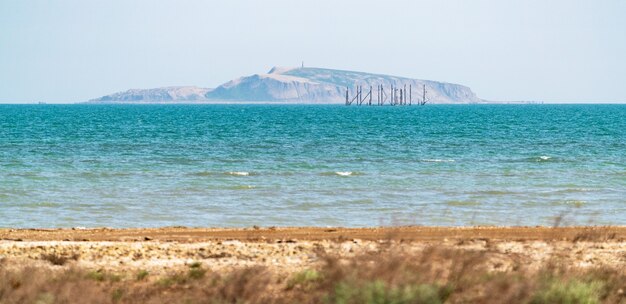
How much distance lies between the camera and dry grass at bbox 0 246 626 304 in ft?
28.4

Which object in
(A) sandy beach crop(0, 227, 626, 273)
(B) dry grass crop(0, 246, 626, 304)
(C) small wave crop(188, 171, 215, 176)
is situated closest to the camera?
(B) dry grass crop(0, 246, 626, 304)

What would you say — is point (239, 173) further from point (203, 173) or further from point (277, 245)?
point (277, 245)

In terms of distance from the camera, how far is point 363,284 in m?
8.55

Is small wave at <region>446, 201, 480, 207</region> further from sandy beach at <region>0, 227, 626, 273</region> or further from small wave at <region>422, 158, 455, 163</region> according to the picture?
small wave at <region>422, 158, 455, 163</region>

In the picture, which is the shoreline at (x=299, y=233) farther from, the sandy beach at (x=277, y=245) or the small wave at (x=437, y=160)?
the small wave at (x=437, y=160)

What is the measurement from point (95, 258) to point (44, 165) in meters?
23.3

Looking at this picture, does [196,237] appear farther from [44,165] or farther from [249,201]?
[44,165]

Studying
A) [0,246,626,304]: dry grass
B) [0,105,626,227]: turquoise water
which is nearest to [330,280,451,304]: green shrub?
[0,246,626,304]: dry grass

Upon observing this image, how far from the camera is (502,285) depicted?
8.96 m

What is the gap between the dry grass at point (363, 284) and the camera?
8656 mm

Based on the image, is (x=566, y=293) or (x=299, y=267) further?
(x=299, y=267)

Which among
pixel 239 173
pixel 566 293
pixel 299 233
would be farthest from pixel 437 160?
pixel 566 293

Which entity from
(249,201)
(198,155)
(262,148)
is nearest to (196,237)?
(249,201)

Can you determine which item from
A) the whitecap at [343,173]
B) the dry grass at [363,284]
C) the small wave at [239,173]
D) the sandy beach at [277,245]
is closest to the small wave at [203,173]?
the small wave at [239,173]
